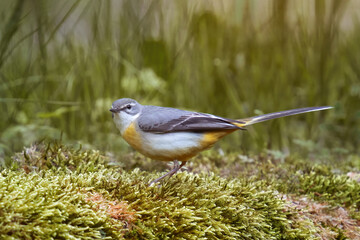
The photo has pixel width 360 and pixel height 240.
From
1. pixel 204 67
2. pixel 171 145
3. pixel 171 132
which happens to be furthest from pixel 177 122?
pixel 204 67

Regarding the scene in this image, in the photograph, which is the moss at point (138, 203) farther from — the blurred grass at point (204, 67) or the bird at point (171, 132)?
the blurred grass at point (204, 67)

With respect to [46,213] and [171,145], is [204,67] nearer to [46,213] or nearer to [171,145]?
[171,145]

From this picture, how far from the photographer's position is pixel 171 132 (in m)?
3.05

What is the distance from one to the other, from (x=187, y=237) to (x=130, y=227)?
1.08 ft

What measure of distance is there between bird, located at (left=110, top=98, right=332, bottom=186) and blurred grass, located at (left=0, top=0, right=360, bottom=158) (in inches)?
60.6

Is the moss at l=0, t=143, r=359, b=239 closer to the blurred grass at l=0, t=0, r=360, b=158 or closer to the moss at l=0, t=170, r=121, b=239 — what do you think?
the moss at l=0, t=170, r=121, b=239

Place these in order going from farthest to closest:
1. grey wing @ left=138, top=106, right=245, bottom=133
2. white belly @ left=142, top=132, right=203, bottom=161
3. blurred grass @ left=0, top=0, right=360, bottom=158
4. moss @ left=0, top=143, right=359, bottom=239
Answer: blurred grass @ left=0, top=0, right=360, bottom=158
grey wing @ left=138, top=106, right=245, bottom=133
white belly @ left=142, top=132, right=203, bottom=161
moss @ left=0, top=143, right=359, bottom=239

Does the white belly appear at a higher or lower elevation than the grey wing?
lower

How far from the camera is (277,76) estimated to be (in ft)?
18.6

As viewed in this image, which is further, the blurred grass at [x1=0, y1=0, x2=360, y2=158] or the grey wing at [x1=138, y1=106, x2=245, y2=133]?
the blurred grass at [x1=0, y1=0, x2=360, y2=158]

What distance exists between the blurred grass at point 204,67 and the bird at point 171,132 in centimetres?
154

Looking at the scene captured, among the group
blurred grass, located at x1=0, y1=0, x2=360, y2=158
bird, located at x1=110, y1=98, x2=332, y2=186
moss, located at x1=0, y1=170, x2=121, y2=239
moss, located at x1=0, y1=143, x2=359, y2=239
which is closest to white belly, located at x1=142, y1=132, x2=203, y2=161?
bird, located at x1=110, y1=98, x2=332, y2=186

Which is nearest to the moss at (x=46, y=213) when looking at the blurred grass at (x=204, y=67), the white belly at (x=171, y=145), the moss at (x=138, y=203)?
the moss at (x=138, y=203)

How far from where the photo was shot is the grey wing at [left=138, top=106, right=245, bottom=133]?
3051 mm
